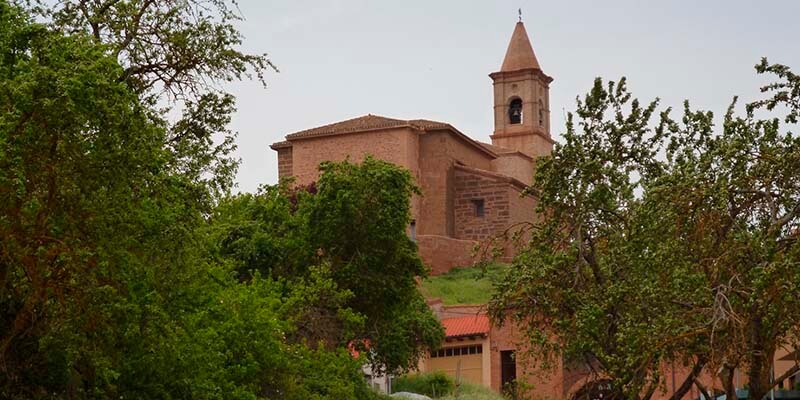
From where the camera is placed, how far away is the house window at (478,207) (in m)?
78.4

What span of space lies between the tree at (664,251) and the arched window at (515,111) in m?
75.2

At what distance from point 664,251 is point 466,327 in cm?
3793

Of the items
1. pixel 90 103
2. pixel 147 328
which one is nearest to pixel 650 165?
pixel 147 328

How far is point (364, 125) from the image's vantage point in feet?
250

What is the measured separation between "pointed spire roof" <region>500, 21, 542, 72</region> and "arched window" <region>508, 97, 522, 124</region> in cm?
223

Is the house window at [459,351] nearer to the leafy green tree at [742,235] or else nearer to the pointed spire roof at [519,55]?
the leafy green tree at [742,235]

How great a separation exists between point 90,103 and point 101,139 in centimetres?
46

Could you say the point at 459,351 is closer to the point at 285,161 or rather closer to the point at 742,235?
the point at 285,161

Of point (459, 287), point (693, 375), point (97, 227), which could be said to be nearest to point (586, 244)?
point (693, 375)

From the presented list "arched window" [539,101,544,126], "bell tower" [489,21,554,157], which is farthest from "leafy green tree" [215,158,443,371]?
"arched window" [539,101,544,126]

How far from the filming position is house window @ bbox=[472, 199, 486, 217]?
3089 inches

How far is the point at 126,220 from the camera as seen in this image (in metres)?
15.2

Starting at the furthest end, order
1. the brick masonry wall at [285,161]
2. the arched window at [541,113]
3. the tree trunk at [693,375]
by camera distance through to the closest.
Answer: the arched window at [541,113]
the brick masonry wall at [285,161]
the tree trunk at [693,375]

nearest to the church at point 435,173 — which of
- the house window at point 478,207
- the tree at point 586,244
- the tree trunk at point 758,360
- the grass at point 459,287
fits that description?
the house window at point 478,207
